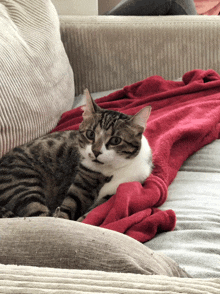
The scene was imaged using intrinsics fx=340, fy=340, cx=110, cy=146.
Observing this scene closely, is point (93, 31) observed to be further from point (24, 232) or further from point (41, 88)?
point (24, 232)

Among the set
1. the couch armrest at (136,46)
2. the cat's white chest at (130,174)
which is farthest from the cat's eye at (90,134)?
the couch armrest at (136,46)

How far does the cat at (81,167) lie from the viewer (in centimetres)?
104

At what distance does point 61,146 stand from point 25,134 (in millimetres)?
138

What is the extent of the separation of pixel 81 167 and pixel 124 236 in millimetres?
645

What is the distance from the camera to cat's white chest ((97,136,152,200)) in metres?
1.10

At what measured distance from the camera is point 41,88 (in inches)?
53.9

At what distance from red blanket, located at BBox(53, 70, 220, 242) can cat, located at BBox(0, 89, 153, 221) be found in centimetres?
10

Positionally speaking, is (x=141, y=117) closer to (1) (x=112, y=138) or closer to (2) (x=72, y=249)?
(1) (x=112, y=138)

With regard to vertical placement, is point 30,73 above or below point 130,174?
above

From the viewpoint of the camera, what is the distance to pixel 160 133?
1353 mm

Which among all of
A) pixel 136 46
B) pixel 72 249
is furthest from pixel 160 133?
pixel 72 249

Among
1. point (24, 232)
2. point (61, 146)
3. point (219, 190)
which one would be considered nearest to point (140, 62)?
point (61, 146)

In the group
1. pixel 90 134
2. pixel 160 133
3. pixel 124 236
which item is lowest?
pixel 160 133

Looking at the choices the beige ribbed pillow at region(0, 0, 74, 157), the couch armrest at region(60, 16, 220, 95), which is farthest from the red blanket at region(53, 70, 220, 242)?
the couch armrest at region(60, 16, 220, 95)
